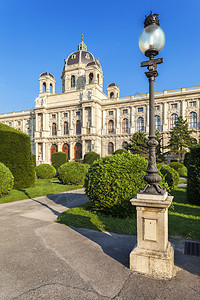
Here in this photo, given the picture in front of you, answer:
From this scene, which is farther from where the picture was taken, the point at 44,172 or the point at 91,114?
the point at 91,114

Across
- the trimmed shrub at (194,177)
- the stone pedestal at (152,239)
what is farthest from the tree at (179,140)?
the stone pedestal at (152,239)

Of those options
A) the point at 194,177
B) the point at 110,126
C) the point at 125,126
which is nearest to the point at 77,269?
the point at 194,177

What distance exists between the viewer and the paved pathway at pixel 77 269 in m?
2.82

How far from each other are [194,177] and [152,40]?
6.73 m

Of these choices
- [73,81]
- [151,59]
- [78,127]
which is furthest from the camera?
[73,81]

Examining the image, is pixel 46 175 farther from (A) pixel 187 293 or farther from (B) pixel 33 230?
(A) pixel 187 293

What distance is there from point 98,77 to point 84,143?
16.5 metres

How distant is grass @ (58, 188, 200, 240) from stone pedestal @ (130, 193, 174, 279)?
1799 mm

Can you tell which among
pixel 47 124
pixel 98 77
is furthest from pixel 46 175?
pixel 98 77

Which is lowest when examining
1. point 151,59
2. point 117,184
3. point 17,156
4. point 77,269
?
point 77,269

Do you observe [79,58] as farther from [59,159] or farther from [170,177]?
[170,177]

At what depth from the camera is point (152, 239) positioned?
135 inches

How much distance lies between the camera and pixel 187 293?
2.80 m

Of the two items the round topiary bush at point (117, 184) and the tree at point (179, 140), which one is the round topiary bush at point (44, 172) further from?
the tree at point (179, 140)
